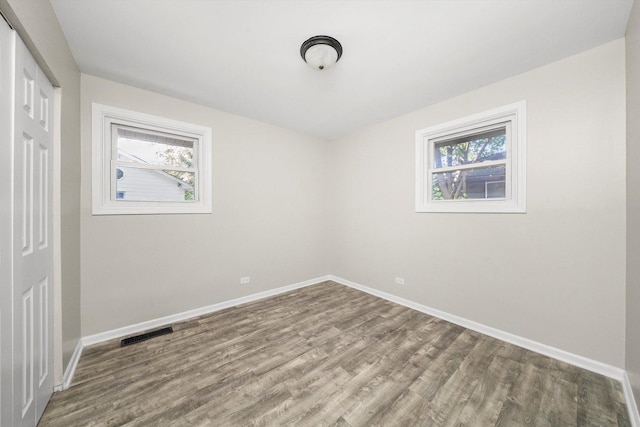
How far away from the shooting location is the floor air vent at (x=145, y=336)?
7.27 feet

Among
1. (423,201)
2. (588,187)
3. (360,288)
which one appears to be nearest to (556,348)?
(588,187)

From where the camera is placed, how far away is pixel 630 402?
1.50 m

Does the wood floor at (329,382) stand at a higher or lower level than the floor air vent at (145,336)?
lower

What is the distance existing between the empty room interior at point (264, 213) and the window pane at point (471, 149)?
0.03 m

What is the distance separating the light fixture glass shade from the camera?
1.80 meters

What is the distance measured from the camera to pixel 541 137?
2.10m

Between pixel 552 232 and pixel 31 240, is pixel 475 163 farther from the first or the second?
pixel 31 240

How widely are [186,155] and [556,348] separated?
170 inches

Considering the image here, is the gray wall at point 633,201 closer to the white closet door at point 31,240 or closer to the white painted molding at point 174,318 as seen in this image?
the white painted molding at point 174,318

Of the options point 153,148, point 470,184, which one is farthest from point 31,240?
point 470,184

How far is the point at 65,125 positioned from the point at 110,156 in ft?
2.19

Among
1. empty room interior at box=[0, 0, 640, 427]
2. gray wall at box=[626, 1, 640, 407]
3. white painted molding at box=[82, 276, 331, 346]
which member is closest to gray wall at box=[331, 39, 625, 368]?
empty room interior at box=[0, 0, 640, 427]

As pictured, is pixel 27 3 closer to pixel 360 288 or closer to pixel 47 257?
pixel 47 257

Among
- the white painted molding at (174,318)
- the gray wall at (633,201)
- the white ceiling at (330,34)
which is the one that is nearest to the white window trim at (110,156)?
the white ceiling at (330,34)
